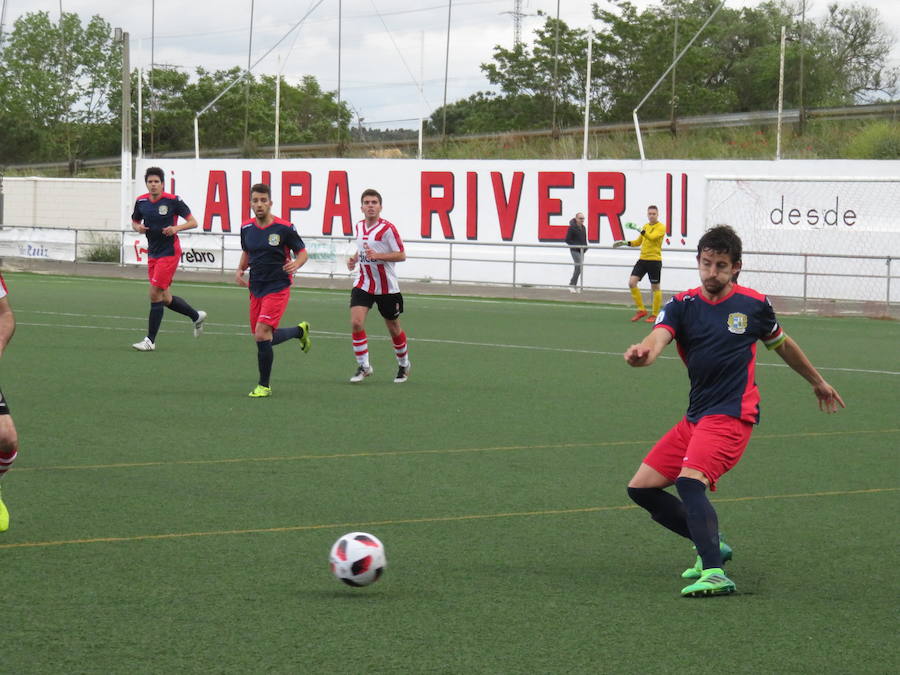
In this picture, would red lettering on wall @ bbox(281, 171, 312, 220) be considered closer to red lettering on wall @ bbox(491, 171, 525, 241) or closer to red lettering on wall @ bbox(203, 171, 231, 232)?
red lettering on wall @ bbox(203, 171, 231, 232)

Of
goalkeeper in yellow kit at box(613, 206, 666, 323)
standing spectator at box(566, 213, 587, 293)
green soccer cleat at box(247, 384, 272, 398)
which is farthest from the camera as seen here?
standing spectator at box(566, 213, 587, 293)

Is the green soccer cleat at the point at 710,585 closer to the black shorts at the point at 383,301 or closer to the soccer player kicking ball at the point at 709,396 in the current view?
the soccer player kicking ball at the point at 709,396

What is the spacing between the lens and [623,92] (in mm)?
53281

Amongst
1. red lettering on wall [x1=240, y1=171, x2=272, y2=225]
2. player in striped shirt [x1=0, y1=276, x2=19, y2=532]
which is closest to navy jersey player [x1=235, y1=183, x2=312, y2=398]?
player in striped shirt [x1=0, y1=276, x2=19, y2=532]

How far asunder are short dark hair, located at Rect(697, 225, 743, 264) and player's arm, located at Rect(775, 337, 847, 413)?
1.73 feet

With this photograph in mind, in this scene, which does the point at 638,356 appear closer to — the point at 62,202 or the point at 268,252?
the point at 268,252

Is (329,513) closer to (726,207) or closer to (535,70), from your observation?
(726,207)

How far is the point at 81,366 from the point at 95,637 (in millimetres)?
9935

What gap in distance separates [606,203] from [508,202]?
264 cm

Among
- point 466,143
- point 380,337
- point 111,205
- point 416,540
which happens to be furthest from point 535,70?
point 416,540

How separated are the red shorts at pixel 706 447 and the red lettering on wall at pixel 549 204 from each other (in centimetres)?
2653

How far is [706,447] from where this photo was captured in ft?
19.4

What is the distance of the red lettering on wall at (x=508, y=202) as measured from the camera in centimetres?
3303

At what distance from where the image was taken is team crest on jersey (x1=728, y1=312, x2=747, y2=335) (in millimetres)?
5992
